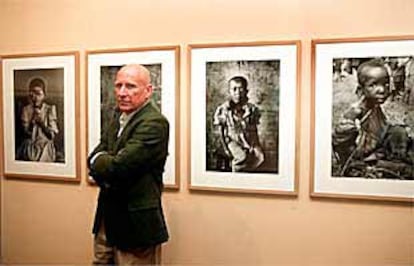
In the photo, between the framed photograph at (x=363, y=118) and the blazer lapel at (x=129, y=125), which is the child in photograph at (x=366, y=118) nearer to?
the framed photograph at (x=363, y=118)

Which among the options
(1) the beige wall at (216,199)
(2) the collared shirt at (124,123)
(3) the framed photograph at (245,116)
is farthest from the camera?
(3) the framed photograph at (245,116)

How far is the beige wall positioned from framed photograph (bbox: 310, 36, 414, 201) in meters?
0.06

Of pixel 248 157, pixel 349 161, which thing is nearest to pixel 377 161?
pixel 349 161

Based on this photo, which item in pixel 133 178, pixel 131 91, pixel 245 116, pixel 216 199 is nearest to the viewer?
pixel 133 178

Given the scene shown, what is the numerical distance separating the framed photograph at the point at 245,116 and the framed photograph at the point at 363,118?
142 mm

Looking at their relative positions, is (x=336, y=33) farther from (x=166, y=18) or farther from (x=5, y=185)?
(x=5, y=185)

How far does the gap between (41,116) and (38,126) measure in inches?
2.8

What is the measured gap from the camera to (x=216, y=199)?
2930 mm

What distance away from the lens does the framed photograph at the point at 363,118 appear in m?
2.55

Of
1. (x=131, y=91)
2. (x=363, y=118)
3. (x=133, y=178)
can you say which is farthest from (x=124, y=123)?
(x=363, y=118)

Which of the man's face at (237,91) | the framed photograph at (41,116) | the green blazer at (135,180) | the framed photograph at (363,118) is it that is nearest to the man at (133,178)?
the green blazer at (135,180)

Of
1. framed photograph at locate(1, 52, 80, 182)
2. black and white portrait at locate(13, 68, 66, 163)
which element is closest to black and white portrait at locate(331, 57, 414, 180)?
framed photograph at locate(1, 52, 80, 182)

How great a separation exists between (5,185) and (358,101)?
243cm

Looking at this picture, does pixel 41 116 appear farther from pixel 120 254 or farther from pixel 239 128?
pixel 239 128
